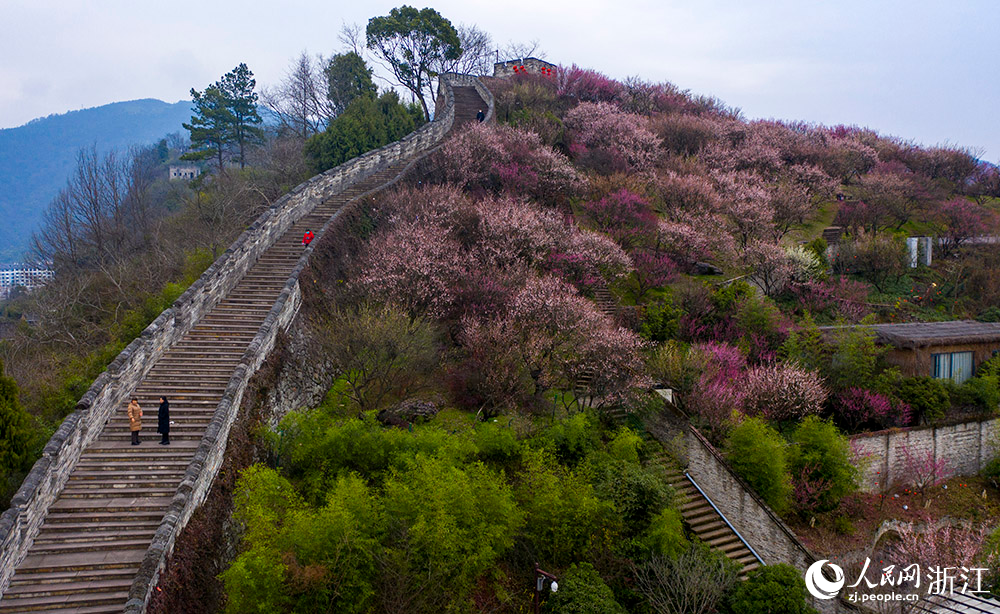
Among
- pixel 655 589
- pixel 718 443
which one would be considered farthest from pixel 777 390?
pixel 655 589

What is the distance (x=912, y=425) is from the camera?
2169cm

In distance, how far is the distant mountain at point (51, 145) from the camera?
10025 centimetres

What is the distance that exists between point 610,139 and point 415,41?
58.5ft

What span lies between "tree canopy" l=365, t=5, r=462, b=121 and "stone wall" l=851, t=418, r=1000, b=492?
37312 millimetres

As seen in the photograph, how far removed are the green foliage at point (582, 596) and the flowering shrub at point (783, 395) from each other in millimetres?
9436

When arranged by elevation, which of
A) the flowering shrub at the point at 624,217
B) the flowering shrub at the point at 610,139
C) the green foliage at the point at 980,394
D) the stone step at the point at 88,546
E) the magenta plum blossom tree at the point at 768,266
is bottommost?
the green foliage at the point at 980,394

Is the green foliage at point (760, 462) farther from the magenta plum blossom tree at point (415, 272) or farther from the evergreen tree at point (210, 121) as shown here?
the evergreen tree at point (210, 121)

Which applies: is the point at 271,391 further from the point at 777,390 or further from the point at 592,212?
the point at 592,212

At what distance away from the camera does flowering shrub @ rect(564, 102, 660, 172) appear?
36612 millimetres

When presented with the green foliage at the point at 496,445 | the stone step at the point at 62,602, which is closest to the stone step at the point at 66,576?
the stone step at the point at 62,602

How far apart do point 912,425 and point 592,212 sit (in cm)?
1631

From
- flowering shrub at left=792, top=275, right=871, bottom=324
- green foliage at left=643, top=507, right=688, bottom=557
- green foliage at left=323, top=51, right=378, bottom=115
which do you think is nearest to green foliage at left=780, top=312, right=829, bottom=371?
flowering shrub at left=792, top=275, right=871, bottom=324

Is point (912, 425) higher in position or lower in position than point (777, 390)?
lower

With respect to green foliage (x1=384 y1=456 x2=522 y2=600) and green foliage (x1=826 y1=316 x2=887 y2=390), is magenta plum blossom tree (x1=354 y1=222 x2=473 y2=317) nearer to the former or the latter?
green foliage (x1=384 y1=456 x2=522 y2=600)
